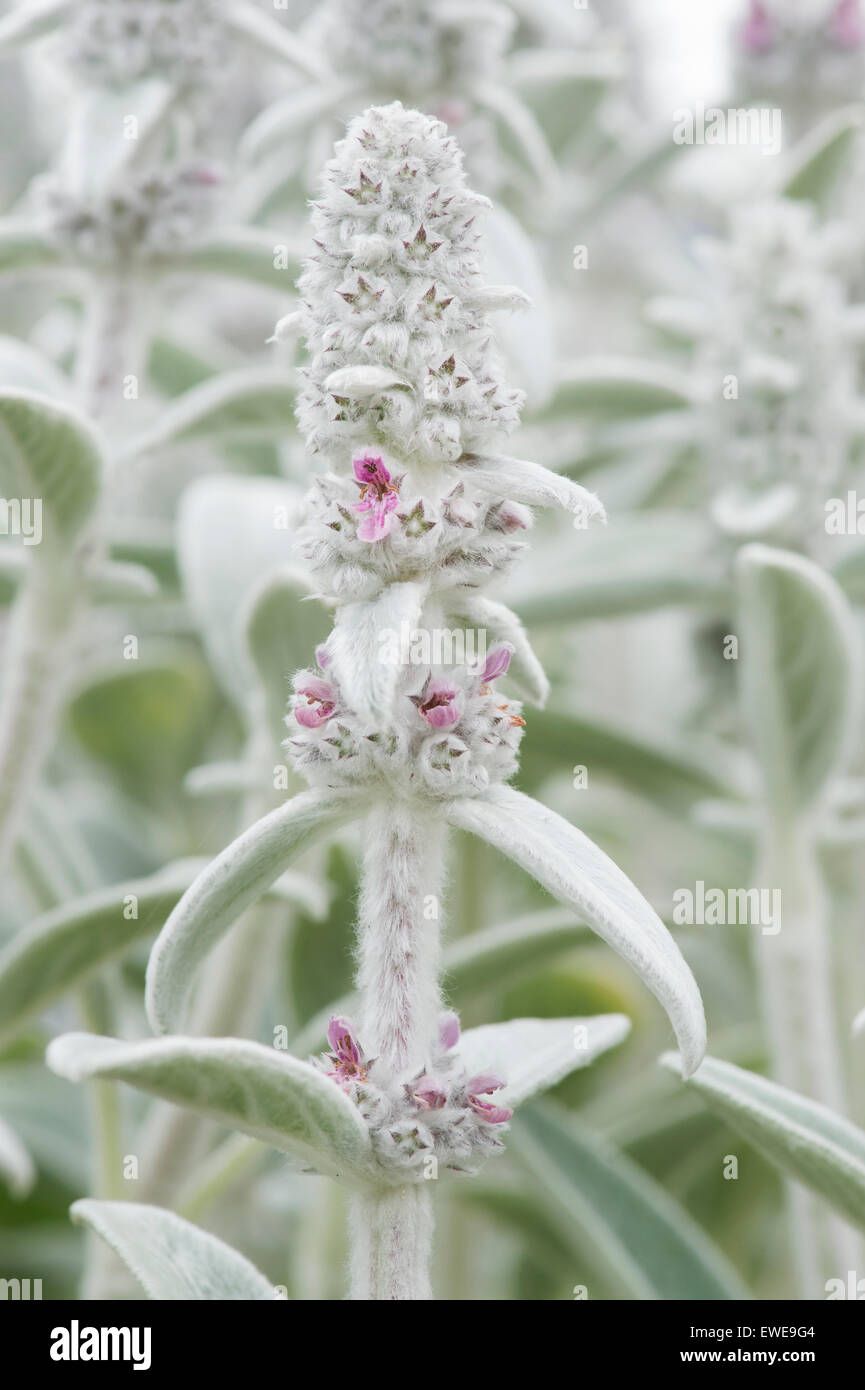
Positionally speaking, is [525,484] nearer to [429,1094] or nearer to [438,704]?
[438,704]

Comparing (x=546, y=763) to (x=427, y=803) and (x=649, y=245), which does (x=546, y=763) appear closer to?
(x=427, y=803)

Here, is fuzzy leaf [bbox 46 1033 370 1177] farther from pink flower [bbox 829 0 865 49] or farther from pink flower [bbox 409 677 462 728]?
pink flower [bbox 829 0 865 49]

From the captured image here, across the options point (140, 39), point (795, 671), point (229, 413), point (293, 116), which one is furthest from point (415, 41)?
point (795, 671)

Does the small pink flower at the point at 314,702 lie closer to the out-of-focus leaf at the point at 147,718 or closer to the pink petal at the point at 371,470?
the pink petal at the point at 371,470

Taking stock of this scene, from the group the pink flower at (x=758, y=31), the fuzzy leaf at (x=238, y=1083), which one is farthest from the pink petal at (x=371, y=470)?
the pink flower at (x=758, y=31)

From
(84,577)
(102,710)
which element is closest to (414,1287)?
(84,577)

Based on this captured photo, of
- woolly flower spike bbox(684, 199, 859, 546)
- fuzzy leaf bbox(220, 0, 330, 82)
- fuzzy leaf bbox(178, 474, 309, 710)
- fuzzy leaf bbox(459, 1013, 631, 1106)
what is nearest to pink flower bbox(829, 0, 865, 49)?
woolly flower spike bbox(684, 199, 859, 546)
